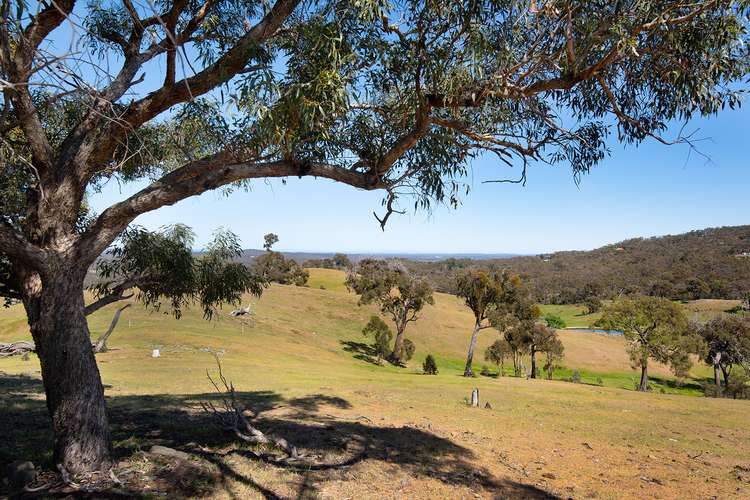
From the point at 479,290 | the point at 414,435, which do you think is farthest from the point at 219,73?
the point at 479,290

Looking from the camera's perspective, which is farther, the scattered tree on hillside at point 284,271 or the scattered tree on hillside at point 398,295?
the scattered tree on hillside at point 284,271

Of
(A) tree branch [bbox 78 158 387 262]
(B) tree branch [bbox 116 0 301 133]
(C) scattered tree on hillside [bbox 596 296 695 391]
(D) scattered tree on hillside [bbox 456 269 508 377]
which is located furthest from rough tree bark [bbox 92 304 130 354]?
(C) scattered tree on hillside [bbox 596 296 695 391]

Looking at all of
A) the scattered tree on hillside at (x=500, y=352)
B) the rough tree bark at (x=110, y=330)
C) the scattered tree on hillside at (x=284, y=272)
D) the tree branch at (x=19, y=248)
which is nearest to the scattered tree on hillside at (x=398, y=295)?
the scattered tree on hillside at (x=500, y=352)

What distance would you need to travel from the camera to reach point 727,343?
1594 inches

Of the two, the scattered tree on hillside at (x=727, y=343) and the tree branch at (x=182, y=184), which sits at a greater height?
the tree branch at (x=182, y=184)

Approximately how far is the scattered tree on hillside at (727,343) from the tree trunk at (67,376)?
45.9 m

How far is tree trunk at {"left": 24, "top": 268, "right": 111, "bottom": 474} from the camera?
5426 mm

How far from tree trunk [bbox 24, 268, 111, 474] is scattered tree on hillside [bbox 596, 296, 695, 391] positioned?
35978 millimetres

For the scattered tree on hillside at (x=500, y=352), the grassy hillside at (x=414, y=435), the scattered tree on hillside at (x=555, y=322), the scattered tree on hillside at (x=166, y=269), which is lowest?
the scattered tree on hillside at (x=555, y=322)

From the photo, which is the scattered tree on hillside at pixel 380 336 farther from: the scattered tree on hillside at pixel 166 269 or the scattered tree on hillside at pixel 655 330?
the scattered tree on hillside at pixel 166 269

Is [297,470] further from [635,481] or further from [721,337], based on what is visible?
[721,337]

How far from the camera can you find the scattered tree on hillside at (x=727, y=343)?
3972cm

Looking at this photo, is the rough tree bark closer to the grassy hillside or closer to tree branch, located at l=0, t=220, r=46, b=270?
the grassy hillside

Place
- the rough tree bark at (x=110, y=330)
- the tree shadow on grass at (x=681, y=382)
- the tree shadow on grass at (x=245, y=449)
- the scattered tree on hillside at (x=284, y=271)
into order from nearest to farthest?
the tree shadow on grass at (x=245, y=449) < the rough tree bark at (x=110, y=330) < the tree shadow on grass at (x=681, y=382) < the scattered tree on hillside at (x=284, y=271)
